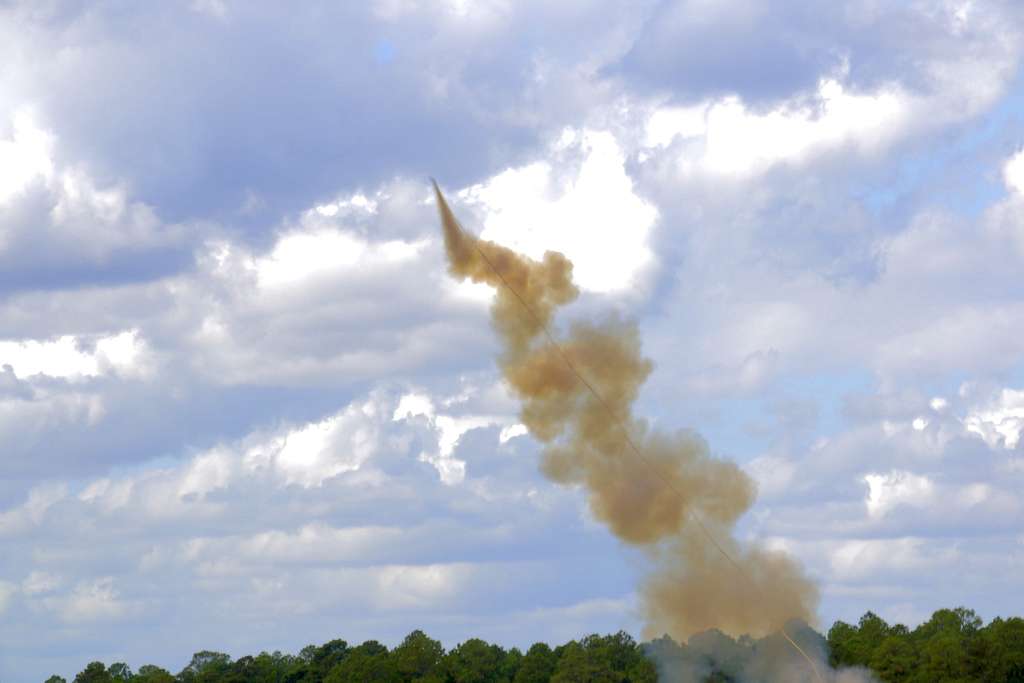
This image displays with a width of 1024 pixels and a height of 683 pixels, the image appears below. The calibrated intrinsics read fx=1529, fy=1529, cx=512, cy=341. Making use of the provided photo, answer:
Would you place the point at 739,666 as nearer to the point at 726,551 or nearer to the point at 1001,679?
the point at 1001,679

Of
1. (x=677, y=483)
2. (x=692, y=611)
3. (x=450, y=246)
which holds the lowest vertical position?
(x=692, y=611)

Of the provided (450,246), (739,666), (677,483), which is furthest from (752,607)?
(739,666)

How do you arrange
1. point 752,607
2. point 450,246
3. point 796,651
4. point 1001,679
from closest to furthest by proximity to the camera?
point 450,246
point 752,607
point 796,651
point 1001,679

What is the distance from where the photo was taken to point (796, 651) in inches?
5295

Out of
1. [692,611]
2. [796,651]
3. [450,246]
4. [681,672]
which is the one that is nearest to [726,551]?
[692,611]

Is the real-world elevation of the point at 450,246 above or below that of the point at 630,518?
above

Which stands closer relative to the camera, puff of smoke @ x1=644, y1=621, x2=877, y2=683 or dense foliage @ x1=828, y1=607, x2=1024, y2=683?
puff of smoke @ x1=644, y1=621, x2=877, y2=683

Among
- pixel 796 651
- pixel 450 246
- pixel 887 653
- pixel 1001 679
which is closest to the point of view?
pixel 450 246

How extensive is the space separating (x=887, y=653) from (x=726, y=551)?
70.4 metres

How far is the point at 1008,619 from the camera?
180 m

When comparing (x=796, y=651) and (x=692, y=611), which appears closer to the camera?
(x=692, y=611)

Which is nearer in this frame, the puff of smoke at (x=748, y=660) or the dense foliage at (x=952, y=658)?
the puff of smoke at (x=748, y=660)

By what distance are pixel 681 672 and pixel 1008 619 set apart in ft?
129

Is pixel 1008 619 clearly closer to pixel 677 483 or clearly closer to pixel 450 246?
pixel 677 483
